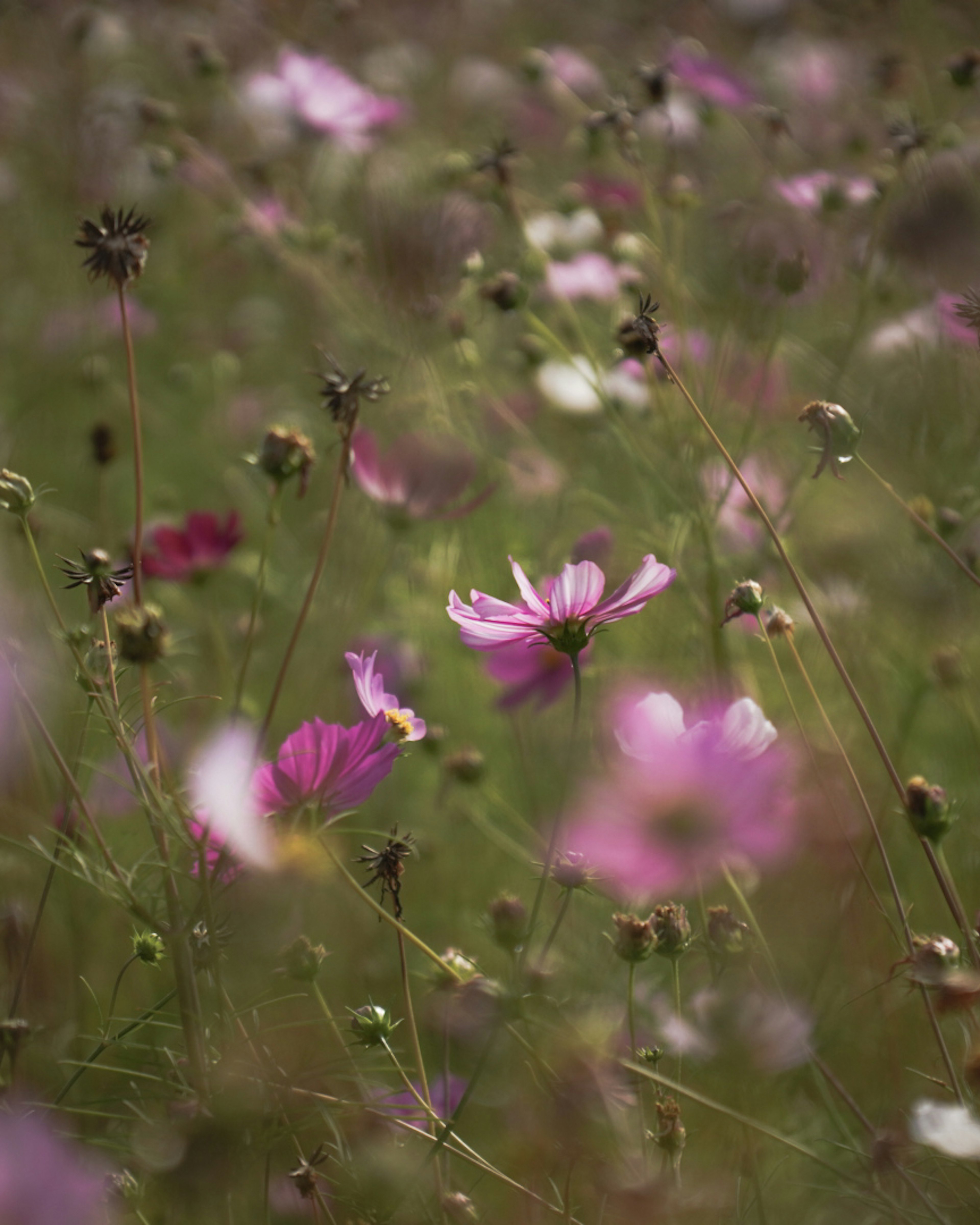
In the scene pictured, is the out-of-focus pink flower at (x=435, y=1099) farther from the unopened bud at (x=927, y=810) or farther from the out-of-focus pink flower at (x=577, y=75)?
the out-of-focus pink flower at (x=577, y=75)

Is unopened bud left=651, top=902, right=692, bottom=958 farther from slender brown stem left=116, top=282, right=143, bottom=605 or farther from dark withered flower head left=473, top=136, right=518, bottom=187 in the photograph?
dark withered flower head left=473, top=136, right=518, bottom=187

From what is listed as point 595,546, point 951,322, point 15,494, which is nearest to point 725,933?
point 595,546

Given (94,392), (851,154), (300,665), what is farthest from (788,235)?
(94,392)

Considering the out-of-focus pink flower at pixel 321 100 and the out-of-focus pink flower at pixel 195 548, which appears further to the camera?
the out-of-focus pink flower at pixel 321 100

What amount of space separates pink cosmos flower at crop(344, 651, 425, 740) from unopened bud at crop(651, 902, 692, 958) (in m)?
0.13

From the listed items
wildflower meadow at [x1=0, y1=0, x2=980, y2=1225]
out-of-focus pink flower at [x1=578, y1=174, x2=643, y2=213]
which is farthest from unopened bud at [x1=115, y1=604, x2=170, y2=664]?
out-of-focus pink flower at [x1=578, y1=174, x2=643, y2=213]

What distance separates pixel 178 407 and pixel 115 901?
1.25m

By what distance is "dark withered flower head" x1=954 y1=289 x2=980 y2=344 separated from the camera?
52cm

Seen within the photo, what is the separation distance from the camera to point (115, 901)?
0.44 meters

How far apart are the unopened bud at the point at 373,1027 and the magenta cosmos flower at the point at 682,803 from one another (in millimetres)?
109

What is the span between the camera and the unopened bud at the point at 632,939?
0.44 m

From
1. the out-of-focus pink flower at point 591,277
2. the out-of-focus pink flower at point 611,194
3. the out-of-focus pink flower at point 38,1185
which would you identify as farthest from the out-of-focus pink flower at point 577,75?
the out-of-focus pink flower at point 38,1185

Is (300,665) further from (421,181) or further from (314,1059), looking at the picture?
(421,181)

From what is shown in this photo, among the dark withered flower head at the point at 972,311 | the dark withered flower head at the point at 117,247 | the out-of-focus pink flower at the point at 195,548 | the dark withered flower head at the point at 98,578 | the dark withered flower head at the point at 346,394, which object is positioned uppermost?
the dark withered flower head at the point at 972,311
